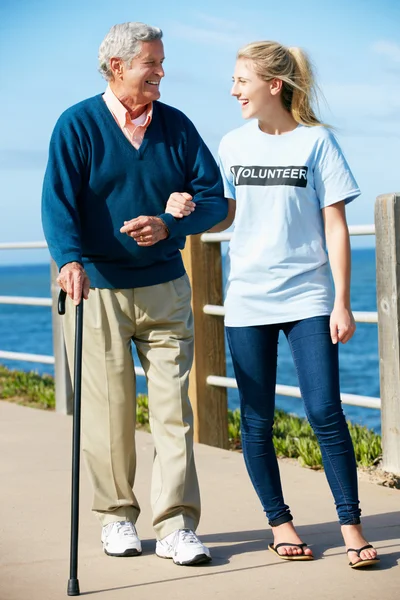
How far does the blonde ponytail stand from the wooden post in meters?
2.47

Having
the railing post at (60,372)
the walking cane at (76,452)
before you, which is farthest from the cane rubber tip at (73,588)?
the railing post at (60,372)

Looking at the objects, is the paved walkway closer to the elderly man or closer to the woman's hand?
the elderly man

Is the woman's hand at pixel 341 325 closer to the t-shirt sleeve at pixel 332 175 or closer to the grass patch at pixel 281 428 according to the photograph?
the t-shirt sleeve at pixel 332 175

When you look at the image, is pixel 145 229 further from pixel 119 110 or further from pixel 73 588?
pixel 73 588

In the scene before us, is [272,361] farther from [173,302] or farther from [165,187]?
[165,187]

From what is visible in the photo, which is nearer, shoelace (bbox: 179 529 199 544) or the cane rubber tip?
the cane rubber tip

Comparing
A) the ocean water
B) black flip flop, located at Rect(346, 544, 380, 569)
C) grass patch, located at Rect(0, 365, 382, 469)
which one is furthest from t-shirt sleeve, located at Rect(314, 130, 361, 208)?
the ocean water

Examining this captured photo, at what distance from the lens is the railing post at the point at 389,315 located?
5219 mm

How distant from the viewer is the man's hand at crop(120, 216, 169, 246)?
3.82 metres

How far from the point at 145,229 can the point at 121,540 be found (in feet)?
3.88

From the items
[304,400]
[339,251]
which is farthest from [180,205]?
[304,400]

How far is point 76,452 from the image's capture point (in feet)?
12.1

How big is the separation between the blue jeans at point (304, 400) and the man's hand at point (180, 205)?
1.52 feet

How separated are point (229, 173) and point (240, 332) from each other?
0.60 meters
